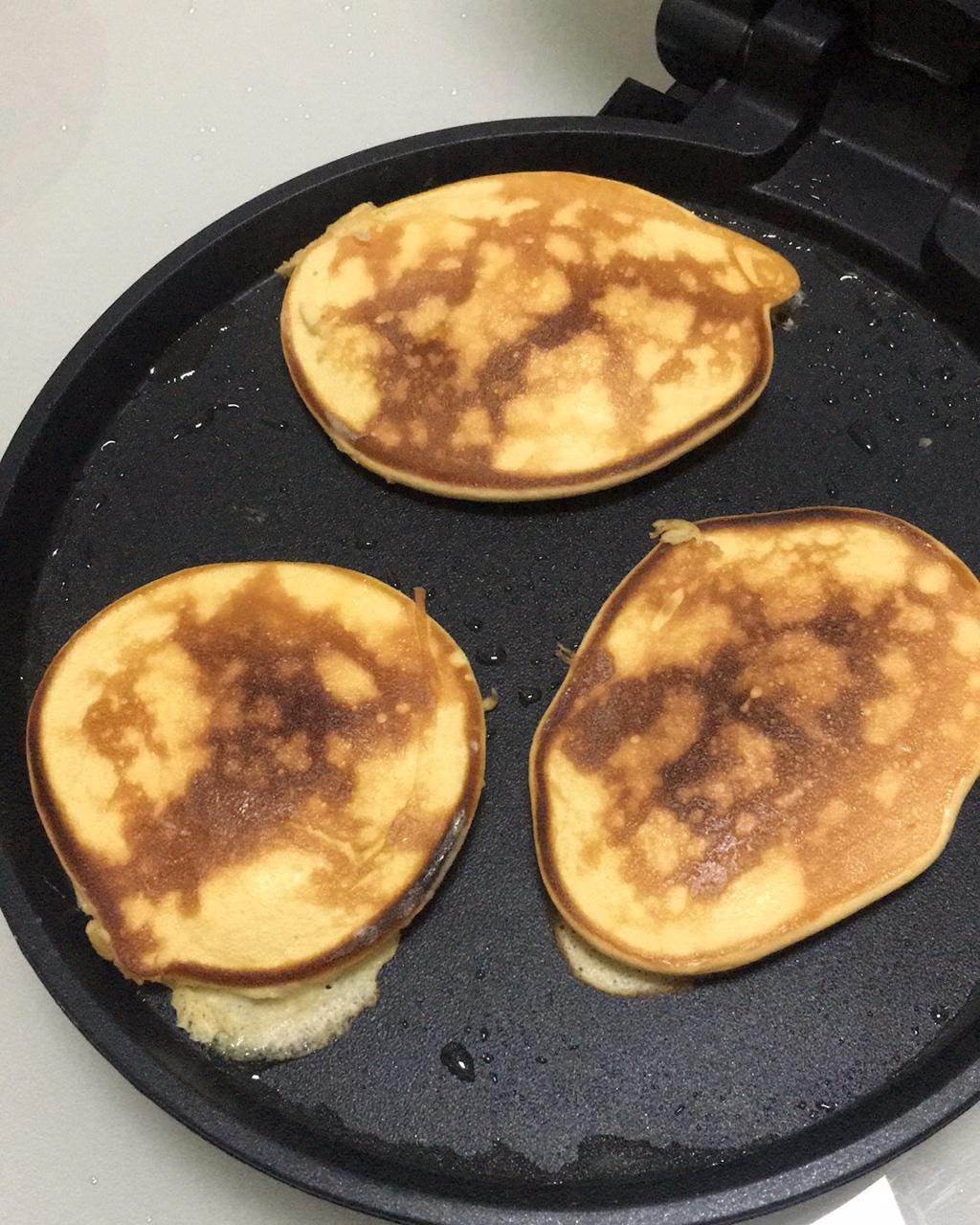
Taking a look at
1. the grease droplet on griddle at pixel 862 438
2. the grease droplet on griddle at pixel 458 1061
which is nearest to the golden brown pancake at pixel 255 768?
the grease droplet on griddle at pixel 458 1061

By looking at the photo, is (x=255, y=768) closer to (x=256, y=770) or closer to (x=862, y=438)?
(x=256, y=770)

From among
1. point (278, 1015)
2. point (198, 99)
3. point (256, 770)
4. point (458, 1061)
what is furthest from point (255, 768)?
point (198, 99)

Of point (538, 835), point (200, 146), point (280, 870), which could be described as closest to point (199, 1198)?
point (280, 870)

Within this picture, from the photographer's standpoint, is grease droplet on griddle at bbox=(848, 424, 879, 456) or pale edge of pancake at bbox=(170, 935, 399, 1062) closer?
pale edge of pancake at bbox=(170, 935, 399, 1062)

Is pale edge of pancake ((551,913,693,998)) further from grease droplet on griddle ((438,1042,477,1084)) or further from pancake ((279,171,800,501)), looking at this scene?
pancake ((279,171,800,501))

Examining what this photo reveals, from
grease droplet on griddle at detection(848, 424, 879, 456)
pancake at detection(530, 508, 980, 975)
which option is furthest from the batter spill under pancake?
grease droplet on griddle at detection(848, 424, 879, 456)

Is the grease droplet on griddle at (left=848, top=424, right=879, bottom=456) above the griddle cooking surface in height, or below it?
above

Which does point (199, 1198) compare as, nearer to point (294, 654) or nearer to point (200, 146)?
point (294, 654)
